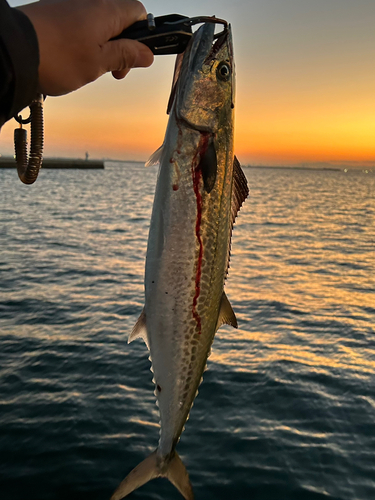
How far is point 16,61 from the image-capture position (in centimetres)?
173

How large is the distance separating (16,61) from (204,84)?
51.8 inches

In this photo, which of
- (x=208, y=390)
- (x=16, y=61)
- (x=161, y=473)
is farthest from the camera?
(x=208, y=390)

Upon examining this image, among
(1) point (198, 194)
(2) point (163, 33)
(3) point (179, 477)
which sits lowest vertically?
(3) point (179, 477)

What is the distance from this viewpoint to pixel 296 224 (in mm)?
38156

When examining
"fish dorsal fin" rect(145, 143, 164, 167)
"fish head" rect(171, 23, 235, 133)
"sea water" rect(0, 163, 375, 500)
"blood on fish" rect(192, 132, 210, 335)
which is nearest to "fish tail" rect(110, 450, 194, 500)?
"blood on fish" rect(192, 132, 210, 335)

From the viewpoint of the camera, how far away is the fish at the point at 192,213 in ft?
8.67

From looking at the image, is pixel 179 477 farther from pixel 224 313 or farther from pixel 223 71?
pixel 223 71

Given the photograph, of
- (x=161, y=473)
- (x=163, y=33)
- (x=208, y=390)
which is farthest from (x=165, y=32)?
(x=208, y=390)

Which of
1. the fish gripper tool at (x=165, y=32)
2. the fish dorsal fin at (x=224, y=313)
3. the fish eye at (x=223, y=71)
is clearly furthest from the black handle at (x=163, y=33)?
the fish dorsal fin at (x=224, y=313)

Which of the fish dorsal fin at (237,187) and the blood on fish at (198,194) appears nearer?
the blood on fish at (198,194)

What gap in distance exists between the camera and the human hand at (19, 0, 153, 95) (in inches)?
75.7

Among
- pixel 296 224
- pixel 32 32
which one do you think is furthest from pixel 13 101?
pixel 296 224

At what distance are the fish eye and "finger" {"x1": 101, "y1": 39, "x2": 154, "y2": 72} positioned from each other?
1.69 ft

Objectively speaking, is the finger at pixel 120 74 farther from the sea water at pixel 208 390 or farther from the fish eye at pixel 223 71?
the sea water at pixel 208 390
